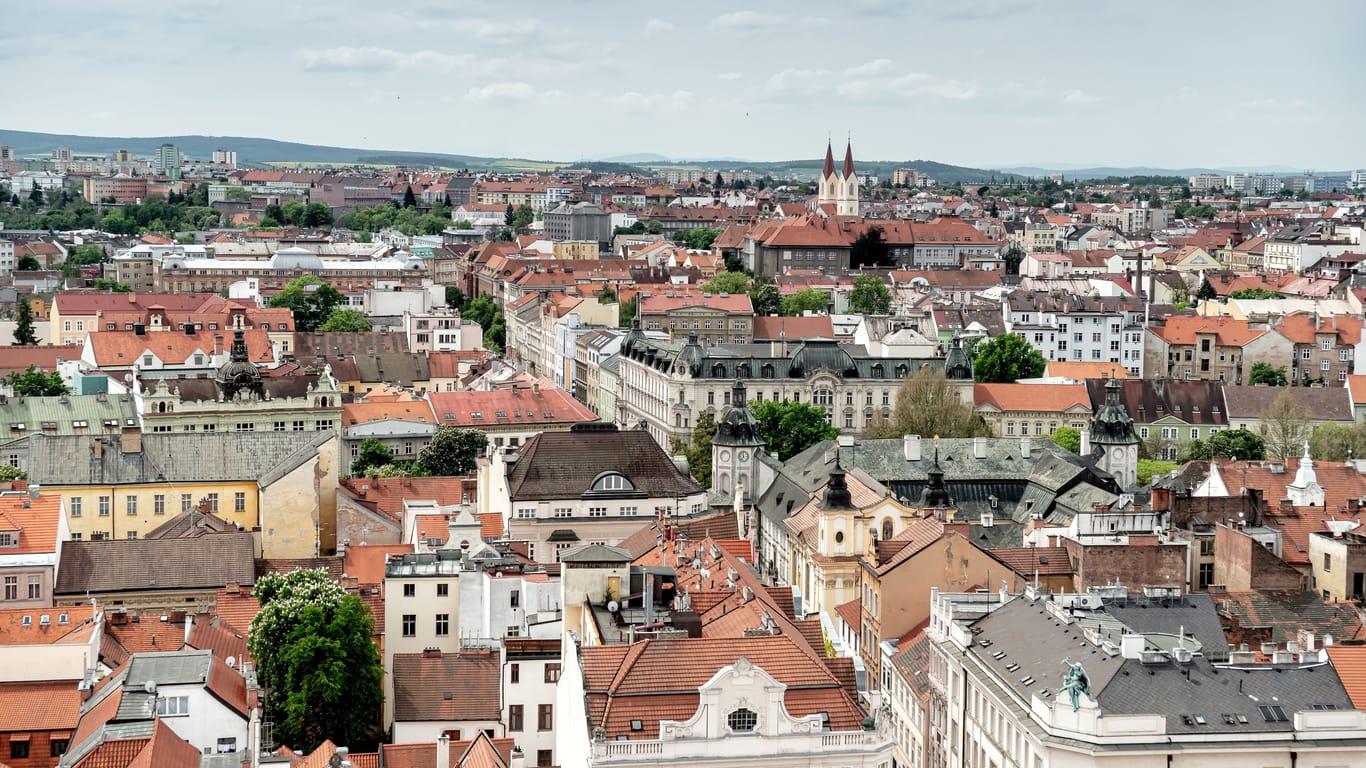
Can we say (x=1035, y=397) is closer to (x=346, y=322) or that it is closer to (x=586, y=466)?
(x=586, y=466)

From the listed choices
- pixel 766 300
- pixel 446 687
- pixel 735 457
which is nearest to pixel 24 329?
pixel 766 300

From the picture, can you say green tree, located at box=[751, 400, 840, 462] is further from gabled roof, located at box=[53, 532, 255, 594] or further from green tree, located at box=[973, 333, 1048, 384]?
gabled roof, located at box=[53, 532, 255, 594]

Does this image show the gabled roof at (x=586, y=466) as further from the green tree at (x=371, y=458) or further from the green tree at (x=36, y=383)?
the green tree at (x=36, y=383)

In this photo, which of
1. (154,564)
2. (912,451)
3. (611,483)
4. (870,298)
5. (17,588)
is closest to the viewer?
(17,588)

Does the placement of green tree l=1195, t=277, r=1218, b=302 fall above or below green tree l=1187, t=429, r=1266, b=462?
above

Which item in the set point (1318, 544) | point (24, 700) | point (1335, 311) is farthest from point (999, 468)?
point (1335, 311)

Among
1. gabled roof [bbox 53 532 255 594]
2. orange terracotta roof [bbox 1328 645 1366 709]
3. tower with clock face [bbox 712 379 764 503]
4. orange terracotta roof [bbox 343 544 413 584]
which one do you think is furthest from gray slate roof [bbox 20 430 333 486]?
orange terracotta roof [bbox 1328 645 1366 709]
